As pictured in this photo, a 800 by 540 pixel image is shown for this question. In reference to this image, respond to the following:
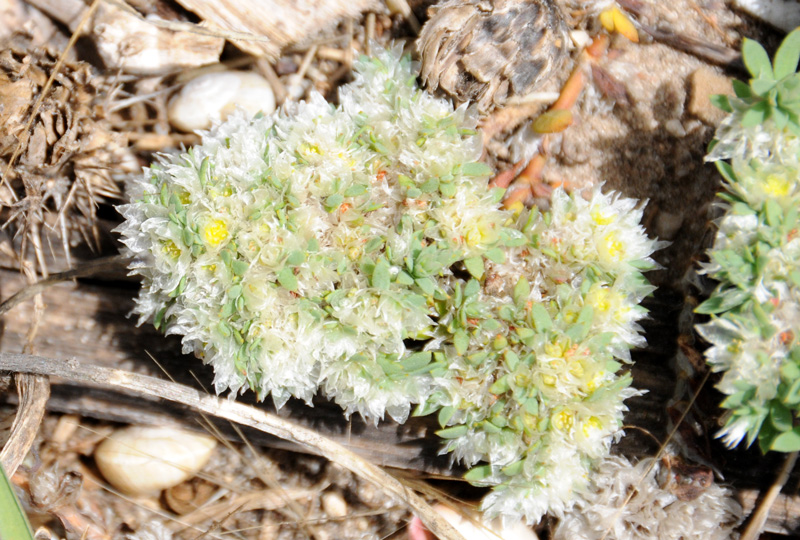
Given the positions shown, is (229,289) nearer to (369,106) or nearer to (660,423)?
(369,106)

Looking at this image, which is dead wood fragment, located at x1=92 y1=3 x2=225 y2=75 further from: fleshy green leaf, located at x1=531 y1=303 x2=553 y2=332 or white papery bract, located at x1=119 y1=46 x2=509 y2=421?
fleshy green leaf, located at x1=531 y1=303 x2=553 y2=332

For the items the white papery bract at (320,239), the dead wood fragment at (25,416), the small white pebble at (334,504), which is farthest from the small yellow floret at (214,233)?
the small white pebble at (334,504)

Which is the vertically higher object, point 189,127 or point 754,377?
point 754,377

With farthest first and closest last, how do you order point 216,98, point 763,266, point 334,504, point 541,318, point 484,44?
point 334,504
point 216,98
point 484,44
point 541,318
point 763,266

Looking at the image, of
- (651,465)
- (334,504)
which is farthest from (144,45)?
(651,465)

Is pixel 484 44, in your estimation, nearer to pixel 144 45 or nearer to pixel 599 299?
pixel 599 299

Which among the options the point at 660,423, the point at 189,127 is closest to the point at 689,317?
the point at 660,423
